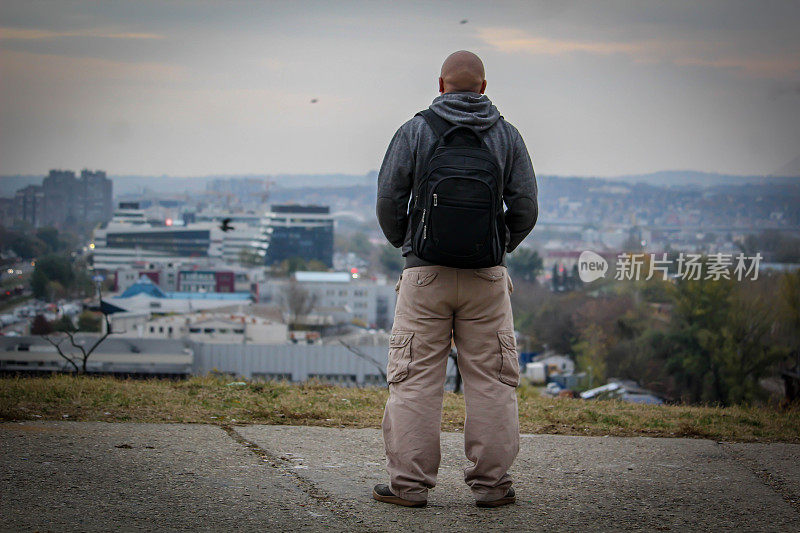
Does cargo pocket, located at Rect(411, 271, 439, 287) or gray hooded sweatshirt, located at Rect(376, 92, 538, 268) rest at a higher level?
gray hooded sweatshirt, located at Rect(376, 92, 538, 268)

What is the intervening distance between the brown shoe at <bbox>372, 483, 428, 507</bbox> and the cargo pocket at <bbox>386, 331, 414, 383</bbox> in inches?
14.1

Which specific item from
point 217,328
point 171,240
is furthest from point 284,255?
point 217,328

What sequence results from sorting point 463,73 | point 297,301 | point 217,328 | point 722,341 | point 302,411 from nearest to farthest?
point 463,73, point 302,411, point 722,341, point 217,328, point 297,301

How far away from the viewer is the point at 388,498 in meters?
3.01

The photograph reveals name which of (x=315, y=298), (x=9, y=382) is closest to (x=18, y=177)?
(x=315, y=298)

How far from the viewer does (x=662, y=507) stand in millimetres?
3051

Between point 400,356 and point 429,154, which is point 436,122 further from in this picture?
point 400,356

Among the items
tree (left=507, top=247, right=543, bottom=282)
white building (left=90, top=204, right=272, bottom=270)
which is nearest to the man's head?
tree (left=507, top=247, right=543, bottom=282)

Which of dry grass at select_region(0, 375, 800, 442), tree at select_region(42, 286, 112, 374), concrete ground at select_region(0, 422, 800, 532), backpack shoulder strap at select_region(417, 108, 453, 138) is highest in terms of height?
backpack shoulder strap at select_region(417, 108, 453, 138)

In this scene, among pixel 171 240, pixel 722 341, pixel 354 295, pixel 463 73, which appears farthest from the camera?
pixel 171 240

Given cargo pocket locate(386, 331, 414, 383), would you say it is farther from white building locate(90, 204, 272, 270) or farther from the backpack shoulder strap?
white building locate(90, 204, 272, 270)

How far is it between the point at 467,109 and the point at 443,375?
92cm

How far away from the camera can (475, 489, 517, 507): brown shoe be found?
3.02m

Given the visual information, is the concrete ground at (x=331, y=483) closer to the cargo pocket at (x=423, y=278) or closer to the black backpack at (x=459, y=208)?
the cargo pocket at (x=423, y=278)
